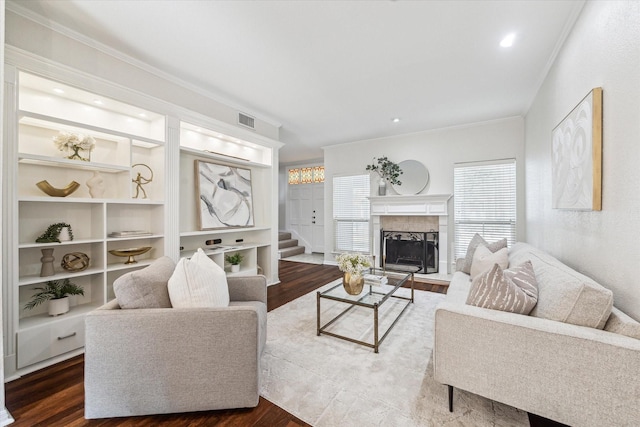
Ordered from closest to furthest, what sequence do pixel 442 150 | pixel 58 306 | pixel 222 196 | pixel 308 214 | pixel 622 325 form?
1. pixel 622 325
2. pixel 58 306
3. pixel 222 196
4. pixel 442 150
5. pixel 308 214

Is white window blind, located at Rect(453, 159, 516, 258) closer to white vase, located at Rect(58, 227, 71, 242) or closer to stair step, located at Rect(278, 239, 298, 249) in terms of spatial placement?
stair step, located at Rect(278, 239, 298, 249)

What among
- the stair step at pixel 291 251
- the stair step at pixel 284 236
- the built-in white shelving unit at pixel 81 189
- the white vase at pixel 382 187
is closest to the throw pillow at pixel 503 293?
the built-in white shelving unit at pixel 81 189

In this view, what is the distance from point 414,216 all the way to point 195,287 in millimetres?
4384

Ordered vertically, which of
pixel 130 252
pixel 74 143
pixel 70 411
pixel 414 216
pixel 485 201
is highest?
pixel 74 143

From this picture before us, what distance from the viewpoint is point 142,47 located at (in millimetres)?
2424

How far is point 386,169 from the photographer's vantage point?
5262mm

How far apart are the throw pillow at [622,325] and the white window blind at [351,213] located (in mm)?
4340

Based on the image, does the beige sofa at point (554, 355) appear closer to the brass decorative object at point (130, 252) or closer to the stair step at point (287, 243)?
the brass decorative object at point (130, 252)

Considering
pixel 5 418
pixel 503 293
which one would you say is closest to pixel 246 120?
pixel 5 418

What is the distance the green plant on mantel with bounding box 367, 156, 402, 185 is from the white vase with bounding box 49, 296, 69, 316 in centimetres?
480

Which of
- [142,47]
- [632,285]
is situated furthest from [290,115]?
[632,285]

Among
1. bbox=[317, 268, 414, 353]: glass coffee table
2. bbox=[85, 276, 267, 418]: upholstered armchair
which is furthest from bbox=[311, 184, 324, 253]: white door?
bbox=[85, 276, 267, 418]: upholstered armchair

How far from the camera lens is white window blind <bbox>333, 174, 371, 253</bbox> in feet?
18.7

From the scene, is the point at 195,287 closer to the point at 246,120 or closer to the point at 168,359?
the point at 168,359
